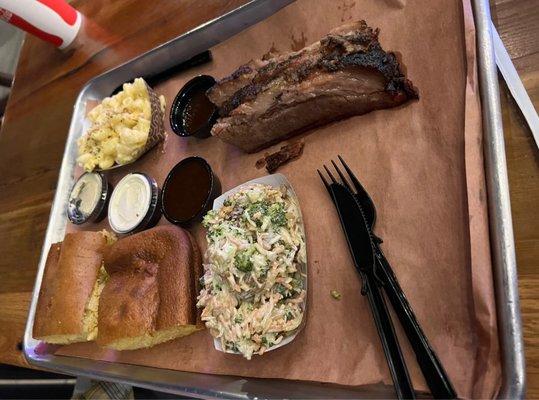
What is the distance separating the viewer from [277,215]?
80.6 inches

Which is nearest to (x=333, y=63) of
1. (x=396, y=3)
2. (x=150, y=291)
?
(x=396, y=3)

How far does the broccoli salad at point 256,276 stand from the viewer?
1.91 metres

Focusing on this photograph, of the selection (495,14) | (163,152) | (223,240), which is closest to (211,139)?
(163,152)

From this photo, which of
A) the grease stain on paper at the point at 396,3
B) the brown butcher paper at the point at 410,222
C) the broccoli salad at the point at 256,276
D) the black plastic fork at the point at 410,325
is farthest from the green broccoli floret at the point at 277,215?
the grease stain on paper at the point at 396,3

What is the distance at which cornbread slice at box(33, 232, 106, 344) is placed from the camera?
2.48 meters

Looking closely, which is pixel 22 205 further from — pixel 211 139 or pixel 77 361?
pixel 211 139

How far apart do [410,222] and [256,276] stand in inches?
26.9

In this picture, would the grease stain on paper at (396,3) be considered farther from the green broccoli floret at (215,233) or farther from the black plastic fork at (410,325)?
the green broccoli floret at (215,233)

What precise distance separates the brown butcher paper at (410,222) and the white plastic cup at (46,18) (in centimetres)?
241

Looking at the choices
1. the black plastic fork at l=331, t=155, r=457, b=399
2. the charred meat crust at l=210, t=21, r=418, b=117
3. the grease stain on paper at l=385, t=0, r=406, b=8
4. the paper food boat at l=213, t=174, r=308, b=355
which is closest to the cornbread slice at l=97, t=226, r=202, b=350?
the paper food boat at l=213, t=174, r=308, b=355

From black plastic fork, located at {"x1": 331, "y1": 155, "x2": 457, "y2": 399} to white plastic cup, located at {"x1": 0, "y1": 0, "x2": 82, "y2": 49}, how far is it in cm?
309

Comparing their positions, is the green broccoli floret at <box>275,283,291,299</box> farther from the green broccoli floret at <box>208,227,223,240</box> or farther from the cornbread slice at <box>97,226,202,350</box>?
the cornbread slice at <box>97,226,202,350</box>

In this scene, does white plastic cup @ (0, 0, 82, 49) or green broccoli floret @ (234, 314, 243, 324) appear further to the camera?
white plastic cup @ (0, 0, 82, 49)

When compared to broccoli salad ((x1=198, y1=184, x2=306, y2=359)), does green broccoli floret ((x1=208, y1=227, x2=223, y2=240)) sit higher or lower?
higher
